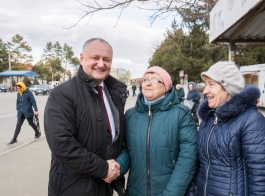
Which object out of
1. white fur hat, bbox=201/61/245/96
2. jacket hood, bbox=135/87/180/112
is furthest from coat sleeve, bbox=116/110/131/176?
white fur hat, bbox=201/61/245/96

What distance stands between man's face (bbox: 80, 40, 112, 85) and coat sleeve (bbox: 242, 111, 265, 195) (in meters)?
1.16

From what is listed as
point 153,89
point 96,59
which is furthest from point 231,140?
point 96,59

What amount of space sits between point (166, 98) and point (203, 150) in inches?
19.5

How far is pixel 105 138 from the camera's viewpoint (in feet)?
6.39

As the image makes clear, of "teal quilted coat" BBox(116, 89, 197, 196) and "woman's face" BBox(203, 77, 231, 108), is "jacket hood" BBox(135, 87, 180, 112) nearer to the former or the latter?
"teal quilted coat" BBox(116, 89, 197, 196)

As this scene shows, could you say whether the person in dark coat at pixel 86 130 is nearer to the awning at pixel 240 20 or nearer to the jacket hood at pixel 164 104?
the jacket hood at pixel 164 104

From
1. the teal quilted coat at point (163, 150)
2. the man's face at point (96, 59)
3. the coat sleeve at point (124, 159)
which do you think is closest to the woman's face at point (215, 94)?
the teal quilted coat at point (163, 150)

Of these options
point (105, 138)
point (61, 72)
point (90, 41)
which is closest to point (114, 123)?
point (105, 138)

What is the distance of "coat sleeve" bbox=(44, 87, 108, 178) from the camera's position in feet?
5.67

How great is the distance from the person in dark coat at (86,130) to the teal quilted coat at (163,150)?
188mm

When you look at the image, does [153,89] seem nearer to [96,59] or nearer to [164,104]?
[164,104]

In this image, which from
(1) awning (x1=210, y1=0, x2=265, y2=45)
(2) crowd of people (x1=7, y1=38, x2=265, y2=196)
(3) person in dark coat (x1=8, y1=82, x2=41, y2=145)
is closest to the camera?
(2) crowd of people (x1=7, y1=38, x2=265, y2=196)

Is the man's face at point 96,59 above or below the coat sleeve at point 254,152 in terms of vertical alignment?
above

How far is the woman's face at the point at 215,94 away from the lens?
6.05ft
